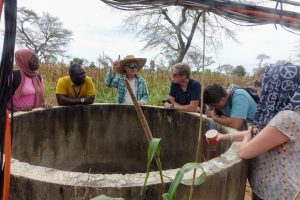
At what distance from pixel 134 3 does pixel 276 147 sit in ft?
4.20

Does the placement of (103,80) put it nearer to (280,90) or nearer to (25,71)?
(25,71)

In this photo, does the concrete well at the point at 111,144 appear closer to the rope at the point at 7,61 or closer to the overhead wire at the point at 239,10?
the rope at the point at 7,61

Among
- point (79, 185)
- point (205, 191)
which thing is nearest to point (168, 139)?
point (205, 191)

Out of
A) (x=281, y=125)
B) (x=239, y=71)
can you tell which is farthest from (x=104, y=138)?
(x=239, y=71)

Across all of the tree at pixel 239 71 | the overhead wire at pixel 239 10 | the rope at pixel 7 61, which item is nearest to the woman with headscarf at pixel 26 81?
the overhead wire at pixel 239 10

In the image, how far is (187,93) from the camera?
3.93 m

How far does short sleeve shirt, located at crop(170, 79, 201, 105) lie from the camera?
386 cm

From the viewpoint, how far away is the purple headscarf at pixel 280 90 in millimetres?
1819

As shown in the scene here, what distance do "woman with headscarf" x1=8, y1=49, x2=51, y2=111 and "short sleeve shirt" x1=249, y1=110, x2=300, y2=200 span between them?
8.43 feet

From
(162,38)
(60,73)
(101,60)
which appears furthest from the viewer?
(162,38)

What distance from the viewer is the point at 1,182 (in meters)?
1.49

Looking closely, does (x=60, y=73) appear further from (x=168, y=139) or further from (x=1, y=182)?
(x=1, y=182)

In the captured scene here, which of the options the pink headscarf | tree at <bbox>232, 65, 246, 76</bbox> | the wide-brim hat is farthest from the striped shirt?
tree at <bbox>232, 65, 246, 76</bbox>

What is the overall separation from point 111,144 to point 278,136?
3.18 m
